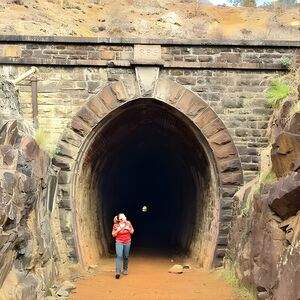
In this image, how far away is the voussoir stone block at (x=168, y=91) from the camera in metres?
11.5

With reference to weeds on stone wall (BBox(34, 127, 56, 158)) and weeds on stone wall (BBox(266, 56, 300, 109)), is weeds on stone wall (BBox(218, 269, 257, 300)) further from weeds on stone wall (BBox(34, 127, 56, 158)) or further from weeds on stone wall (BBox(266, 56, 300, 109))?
weeds on stone wall (BBox(34, 127, 56, 158))

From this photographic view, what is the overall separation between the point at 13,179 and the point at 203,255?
6129 millimetres

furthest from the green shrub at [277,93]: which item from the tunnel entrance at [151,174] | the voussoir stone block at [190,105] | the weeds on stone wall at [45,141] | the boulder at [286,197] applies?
the weeds on stone wall at [45,141]

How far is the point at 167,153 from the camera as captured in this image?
17.5 meters

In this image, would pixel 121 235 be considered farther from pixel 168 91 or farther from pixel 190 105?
pixel 168 91

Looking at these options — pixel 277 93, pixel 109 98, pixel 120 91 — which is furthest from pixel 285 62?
pixel 109 98

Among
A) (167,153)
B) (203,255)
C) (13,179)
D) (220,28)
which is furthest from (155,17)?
(13,179)

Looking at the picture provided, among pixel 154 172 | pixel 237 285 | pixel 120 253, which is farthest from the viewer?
pixel 154 172

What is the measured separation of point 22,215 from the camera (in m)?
7.75

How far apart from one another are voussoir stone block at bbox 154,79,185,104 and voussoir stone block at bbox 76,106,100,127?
4.79 ft

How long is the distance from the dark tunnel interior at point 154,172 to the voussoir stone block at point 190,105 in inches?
Result: 8.7

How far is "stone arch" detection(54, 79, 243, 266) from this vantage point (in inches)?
440

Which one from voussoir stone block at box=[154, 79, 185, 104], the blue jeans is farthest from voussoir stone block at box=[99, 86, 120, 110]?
the blue jeans

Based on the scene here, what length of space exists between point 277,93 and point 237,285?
466 centimetres
